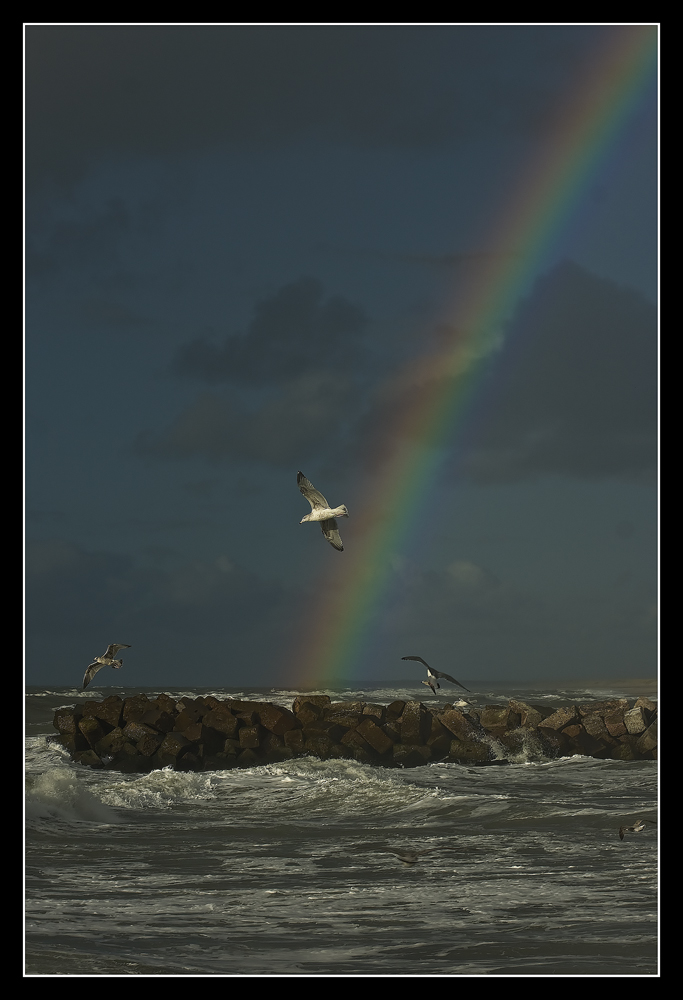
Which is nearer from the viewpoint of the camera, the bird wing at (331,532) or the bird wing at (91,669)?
the bird wing at (331,532)

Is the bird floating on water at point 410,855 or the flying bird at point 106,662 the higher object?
the flying bird at point 106,662

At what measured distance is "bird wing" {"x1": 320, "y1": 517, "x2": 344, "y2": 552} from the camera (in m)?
14.5

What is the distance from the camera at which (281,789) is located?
20250 mm

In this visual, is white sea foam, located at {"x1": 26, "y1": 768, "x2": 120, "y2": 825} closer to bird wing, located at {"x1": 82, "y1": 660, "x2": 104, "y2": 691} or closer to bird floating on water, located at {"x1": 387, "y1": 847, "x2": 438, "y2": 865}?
bird wing, located at {"x1": 82, "y1": 660, "x2": 104, "y2": 691}

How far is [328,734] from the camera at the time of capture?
24.2 m

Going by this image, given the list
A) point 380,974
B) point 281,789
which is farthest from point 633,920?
point 281,789

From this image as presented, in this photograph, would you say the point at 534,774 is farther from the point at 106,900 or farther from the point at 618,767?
the point at 106,900

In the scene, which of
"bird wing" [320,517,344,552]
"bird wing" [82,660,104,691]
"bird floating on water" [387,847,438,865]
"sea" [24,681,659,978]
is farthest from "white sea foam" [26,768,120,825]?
"bird wing" [320,517,344,552]

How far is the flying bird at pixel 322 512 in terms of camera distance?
1448 cm

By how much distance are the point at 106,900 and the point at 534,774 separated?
12831 millimetres

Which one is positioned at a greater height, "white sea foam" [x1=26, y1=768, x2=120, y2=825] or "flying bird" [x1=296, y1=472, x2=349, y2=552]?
"flying bird" [x1=296, y1=472, x2=349, y2=552]

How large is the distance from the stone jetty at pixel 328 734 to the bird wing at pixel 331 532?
34.1 feet

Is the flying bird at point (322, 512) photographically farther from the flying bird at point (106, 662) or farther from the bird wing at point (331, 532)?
the flying bird at point (106, 662)

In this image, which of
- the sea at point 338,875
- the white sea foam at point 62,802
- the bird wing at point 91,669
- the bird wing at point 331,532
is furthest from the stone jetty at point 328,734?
the bird wing at point 331,532
